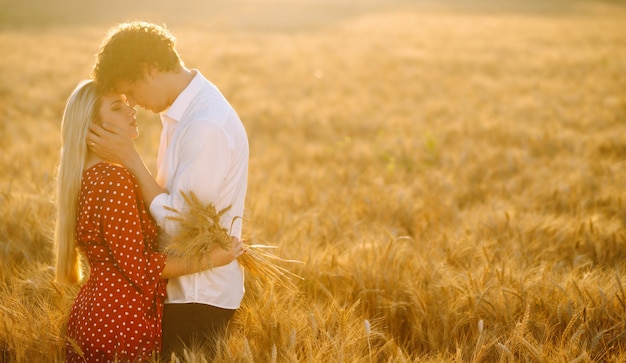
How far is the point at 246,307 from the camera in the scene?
2.51m

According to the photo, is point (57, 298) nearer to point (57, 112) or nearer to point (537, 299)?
point (537, 299)

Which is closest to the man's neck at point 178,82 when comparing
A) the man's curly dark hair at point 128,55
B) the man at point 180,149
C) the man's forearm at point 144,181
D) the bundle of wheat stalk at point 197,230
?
the man at point 180,149

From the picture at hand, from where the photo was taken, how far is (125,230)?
2.13m

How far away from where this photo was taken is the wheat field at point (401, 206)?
2.36 meters

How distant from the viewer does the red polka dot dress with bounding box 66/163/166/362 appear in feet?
7.00

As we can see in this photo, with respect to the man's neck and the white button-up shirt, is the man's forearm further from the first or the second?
the man's neck

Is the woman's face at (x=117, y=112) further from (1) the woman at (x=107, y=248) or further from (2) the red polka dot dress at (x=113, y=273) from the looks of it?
(2) the red polka dot dress at (x=113, y=273)

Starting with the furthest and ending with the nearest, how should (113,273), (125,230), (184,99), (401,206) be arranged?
(401,206) < (184,99) < (113,273) < (125,230)

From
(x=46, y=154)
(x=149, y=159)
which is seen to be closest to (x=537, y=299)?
(x=149, y=159)

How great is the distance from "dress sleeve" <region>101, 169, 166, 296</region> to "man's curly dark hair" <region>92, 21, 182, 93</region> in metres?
0.41

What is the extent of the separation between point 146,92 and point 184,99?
17 cm

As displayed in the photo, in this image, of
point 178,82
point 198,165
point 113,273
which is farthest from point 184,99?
point 113,273

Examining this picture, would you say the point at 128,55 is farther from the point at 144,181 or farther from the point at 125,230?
the point at 125,230

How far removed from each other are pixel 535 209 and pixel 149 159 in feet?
13.4
